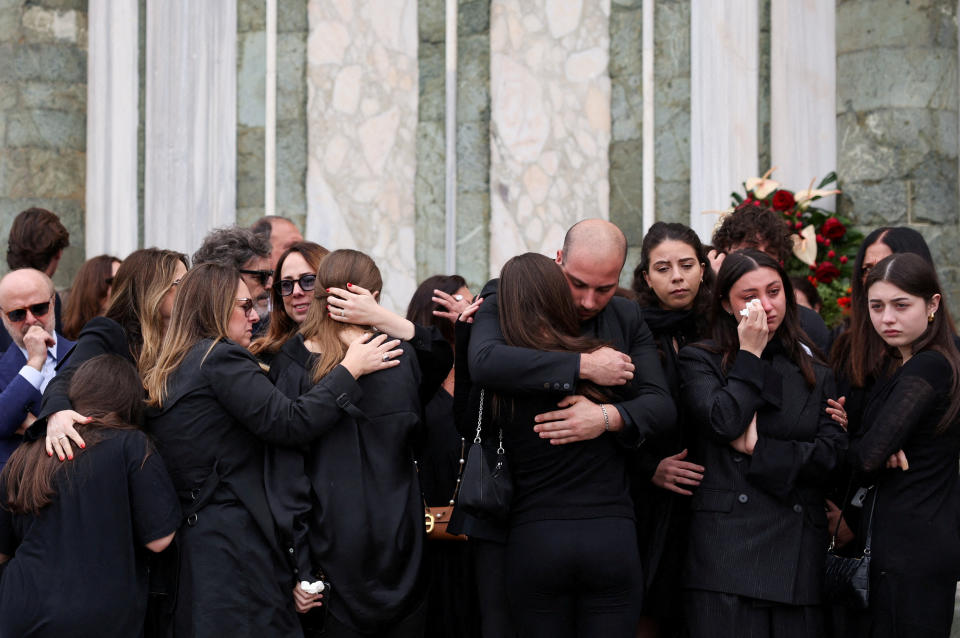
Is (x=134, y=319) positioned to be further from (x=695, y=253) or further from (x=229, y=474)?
(x=695, y=253)

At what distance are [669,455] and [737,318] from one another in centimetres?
60

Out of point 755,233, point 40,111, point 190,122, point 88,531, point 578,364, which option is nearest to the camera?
point 88,531

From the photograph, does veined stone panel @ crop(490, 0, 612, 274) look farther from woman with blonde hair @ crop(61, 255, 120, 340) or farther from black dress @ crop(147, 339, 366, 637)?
black dress @ crop(147, 339, 366, 637)

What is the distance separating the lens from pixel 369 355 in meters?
4.48

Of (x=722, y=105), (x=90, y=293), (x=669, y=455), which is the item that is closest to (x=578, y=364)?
(x=669, y=455)

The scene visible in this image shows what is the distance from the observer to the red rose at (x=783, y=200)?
742 cm

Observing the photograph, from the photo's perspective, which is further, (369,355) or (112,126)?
(112,126)

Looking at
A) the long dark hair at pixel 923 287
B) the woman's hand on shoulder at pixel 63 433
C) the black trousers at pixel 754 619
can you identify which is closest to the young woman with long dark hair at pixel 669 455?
the black trousers at pixel 754 619

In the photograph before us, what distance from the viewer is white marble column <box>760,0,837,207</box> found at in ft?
26.0

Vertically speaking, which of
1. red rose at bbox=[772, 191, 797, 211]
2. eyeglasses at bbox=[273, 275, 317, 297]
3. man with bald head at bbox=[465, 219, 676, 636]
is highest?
red rose at bbox=[772, 191, 797, 211]

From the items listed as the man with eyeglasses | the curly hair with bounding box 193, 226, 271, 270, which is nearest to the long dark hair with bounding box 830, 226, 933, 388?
the man with eyeglasses

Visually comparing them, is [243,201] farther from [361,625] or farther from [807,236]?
[361,625]

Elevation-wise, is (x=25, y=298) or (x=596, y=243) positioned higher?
(x=596, y=243)

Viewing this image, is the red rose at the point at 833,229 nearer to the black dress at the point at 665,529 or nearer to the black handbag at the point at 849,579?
the black dress at the point at 665,529
